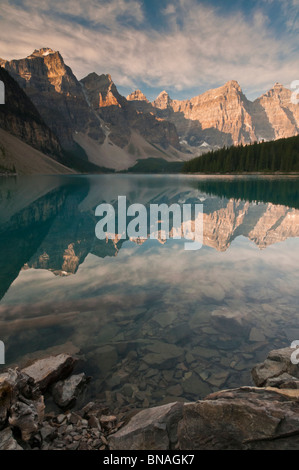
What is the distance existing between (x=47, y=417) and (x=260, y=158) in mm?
150884

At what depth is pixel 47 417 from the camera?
16.2 feet

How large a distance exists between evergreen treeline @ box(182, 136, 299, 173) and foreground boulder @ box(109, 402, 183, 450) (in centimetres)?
14100

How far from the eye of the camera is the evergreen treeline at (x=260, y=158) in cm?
12325

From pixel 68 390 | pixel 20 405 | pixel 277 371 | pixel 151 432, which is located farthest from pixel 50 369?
pixel 277 371

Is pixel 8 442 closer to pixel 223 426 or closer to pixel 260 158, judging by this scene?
pixel 223 426

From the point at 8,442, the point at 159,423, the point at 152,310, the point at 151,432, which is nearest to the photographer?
the point at 8,442

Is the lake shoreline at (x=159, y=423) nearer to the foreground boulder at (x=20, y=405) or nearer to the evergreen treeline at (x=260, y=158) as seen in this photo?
the foreground boulder at (x=20, y=405)

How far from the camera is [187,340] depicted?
7.59 meters

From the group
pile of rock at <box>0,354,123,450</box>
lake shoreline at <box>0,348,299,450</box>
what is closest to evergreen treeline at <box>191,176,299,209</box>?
lake shoreline at <box>0,348,299,450</box>

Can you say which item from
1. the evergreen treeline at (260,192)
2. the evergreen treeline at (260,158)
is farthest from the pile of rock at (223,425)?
the evergreen treeline at (260,158)

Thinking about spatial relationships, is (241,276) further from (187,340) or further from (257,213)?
(257,213)

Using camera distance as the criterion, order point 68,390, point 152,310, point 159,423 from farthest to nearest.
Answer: point 152,310, point 68,390, point 159,423

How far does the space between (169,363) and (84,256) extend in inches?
391
